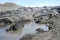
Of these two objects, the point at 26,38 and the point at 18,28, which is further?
the point at 18,28

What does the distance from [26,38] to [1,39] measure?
3.37 m

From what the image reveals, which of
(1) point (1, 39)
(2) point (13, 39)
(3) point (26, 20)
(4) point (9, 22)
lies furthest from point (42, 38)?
(3) point (26, 20)

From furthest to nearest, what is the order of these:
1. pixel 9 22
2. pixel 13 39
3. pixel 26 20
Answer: pixel 26 20
pixel 9 22
pixel 13 39

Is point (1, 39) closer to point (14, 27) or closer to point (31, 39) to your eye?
point (31, 39)

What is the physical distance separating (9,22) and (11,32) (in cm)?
1028

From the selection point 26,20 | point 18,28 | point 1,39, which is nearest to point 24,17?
point 26,20

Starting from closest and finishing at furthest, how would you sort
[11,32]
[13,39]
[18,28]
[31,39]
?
[31,39] → [13,39] → [11,32] → [18,28]

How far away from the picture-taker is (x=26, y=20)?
39531mm

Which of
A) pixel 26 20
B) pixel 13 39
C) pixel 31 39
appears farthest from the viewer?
pixel 26 20

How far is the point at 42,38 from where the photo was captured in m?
19.1

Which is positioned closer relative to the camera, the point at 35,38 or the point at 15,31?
the point at 35,38

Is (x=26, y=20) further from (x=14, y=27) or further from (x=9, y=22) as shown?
(x=14, y=27)

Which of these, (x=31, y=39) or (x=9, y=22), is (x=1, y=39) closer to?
(x=31, y=39)

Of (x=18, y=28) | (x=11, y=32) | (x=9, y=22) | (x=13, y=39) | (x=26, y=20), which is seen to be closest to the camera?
(x=13, y=39)
